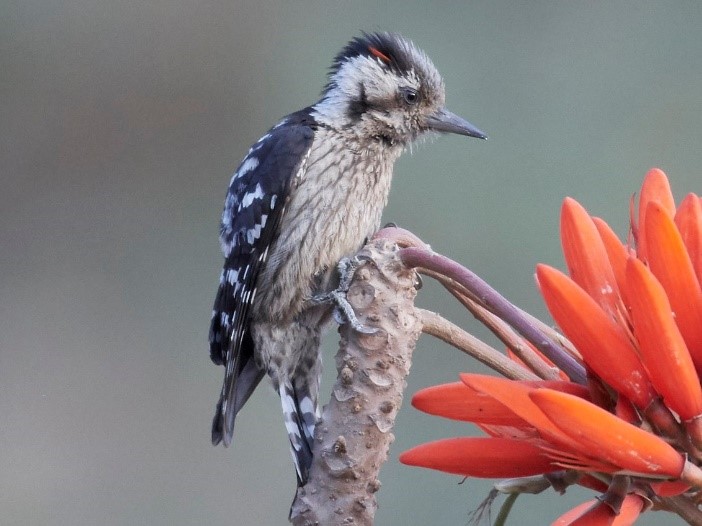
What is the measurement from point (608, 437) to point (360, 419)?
326 mm

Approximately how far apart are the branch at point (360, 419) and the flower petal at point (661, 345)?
0.96 ft

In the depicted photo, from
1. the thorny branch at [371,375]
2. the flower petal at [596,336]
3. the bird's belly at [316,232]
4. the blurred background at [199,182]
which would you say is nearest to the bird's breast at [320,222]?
the bird's belly at [316,232]

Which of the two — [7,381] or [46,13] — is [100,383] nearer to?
[7,381]

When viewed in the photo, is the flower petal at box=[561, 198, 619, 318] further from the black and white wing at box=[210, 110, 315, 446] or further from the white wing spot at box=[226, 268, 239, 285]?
the white wing spot at box=[226, 268, 239, 285]

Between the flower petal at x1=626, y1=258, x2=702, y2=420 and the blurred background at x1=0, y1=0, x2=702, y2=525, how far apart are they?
231cm

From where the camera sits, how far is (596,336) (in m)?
0.87

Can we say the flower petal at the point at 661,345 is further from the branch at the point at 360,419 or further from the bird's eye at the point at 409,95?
the bird's eye at the point at 409,95

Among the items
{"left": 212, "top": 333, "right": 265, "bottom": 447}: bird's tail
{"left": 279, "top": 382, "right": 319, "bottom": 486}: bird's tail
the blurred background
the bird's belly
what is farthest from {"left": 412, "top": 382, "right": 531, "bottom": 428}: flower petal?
the blurred background

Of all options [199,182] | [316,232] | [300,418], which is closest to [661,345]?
[300,418]

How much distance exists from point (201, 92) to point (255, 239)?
5.99 feet

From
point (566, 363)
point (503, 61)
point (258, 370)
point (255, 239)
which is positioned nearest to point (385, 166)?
point (255, 239)

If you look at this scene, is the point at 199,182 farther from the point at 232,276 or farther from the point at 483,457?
the point at 483,457

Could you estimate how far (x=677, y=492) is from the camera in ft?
2.79

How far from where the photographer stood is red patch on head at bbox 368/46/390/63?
2631 mm
